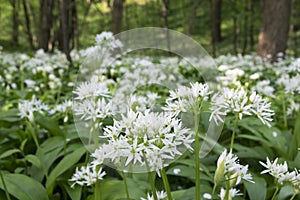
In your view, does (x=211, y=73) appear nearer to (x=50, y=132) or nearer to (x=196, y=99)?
(x=50, y=132)

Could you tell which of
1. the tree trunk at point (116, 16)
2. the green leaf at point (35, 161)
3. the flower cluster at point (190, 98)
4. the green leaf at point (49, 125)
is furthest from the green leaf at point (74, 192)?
the tree trunk at point (116, 16)

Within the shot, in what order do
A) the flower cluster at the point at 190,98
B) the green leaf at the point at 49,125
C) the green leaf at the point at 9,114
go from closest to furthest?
1. the flower cluster at the point at 190,98
2. the green leaf at the point at 49,125
3. the green leaf at the point at 9,114

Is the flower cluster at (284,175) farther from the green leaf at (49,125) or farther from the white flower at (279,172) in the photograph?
the green leaf at (49,125)

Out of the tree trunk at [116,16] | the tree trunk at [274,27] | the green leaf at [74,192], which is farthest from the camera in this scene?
the tree trunk at [274,27]

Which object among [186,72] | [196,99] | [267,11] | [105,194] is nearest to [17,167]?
[105,194]

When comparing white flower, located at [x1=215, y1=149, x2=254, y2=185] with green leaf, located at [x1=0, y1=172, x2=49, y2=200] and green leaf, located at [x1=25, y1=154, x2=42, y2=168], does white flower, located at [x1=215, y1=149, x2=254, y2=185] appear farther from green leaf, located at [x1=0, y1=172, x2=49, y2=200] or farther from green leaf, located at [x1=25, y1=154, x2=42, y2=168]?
green leaf, located at [x1=25, y1=154, x2=42, y2=168]

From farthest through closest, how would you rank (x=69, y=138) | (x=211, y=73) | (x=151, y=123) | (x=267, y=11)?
(x=267, y=11) < (x=211, y=73) < (x=69, y=138) < (x=151, y=123)

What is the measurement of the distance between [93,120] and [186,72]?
4268 millimetres

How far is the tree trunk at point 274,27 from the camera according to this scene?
7.70 m

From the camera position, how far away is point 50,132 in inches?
96.6

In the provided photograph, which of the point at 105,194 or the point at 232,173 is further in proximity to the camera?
the point at 105,194

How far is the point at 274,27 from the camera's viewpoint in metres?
7.87

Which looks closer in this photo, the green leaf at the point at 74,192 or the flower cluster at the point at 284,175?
the flower cluster at the point at 284,175

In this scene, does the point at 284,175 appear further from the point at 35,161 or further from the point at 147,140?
the point at 35,161
